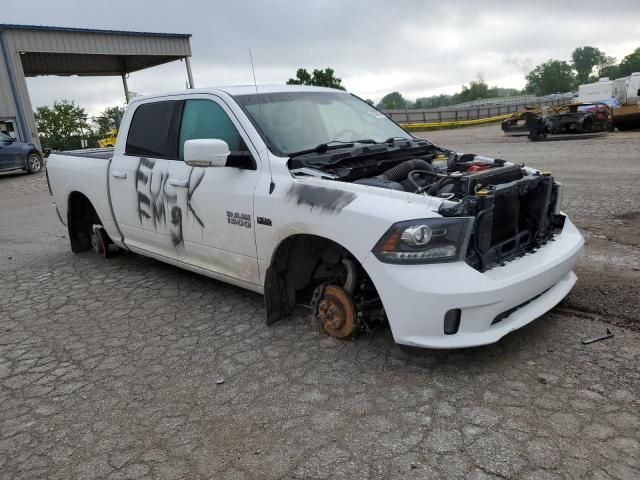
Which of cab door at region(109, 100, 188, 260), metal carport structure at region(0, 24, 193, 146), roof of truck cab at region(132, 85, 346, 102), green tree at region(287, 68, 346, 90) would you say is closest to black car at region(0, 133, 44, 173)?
metal carport structure at region(0, 24, 193, 146)

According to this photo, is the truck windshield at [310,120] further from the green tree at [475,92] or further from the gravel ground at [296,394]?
the green tree at [475,92]

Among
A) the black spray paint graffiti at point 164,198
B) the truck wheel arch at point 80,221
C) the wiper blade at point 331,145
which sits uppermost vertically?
the wiper blade at point 331,145

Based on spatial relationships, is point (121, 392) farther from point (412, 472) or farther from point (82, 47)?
point (82, 47)

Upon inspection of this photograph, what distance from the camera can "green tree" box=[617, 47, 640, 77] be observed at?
96.2 meters

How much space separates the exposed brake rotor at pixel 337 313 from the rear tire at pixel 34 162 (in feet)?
58.2

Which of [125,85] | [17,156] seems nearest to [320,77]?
[125,85]

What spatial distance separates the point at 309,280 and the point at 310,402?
1178 millimetres

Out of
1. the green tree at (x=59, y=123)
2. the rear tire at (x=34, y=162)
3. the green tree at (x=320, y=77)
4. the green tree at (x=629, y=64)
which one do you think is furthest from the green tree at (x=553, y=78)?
the rear tire at (x=34, y=162)

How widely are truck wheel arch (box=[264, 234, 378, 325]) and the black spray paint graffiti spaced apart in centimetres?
82

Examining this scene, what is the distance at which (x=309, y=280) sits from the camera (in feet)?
13.1

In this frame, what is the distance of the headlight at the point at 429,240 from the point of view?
9.57ft

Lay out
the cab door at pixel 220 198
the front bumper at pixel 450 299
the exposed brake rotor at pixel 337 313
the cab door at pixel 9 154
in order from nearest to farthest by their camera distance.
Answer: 1. the front bumper at pixel 450 299
2. the exposed brake rotor at pixel 337 313
3. the cab door at pixel 220 198
4. the cab door at pixel 9 154

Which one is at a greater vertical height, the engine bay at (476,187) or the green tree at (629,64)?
the green tree at (629,64)

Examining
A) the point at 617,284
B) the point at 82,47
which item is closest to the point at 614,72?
the point at 82,47
